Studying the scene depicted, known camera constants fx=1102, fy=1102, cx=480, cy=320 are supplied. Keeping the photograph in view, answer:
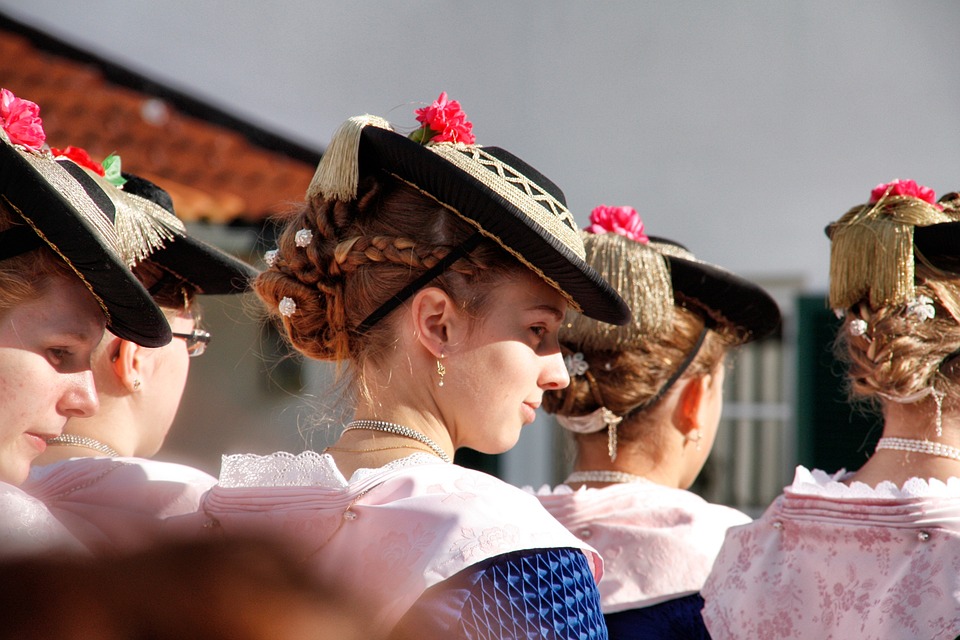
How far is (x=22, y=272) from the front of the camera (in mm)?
1784

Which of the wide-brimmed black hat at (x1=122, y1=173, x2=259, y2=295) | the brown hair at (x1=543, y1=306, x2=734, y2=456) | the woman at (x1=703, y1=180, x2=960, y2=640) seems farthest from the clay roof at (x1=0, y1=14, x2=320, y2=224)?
the woman at (x1=703, y1=180, x2=960, y2=640)

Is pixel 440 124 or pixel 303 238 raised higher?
pixel 440 124

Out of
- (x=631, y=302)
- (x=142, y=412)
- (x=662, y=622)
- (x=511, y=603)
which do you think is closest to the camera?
(x=511, y=603)

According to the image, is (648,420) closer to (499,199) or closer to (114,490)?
(499,199)

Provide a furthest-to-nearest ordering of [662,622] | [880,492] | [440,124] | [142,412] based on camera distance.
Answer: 1. [662,622]
2. [142,412]
3. [880,492]
4. [440,124]

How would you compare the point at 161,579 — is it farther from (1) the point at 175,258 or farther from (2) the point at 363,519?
(1) the point at 175,258

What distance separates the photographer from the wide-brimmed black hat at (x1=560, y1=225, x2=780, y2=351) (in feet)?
9.04

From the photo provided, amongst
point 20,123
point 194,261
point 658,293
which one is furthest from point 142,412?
point 658,293

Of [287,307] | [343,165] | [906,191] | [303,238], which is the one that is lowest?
[287,307]

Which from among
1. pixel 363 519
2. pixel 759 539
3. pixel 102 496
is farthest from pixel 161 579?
pixel 759 539

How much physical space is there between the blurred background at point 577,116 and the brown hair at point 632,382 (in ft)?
10.1

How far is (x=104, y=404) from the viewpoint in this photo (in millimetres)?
2455

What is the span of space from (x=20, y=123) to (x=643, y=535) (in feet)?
5.44

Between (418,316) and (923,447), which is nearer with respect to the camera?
(418,316)
